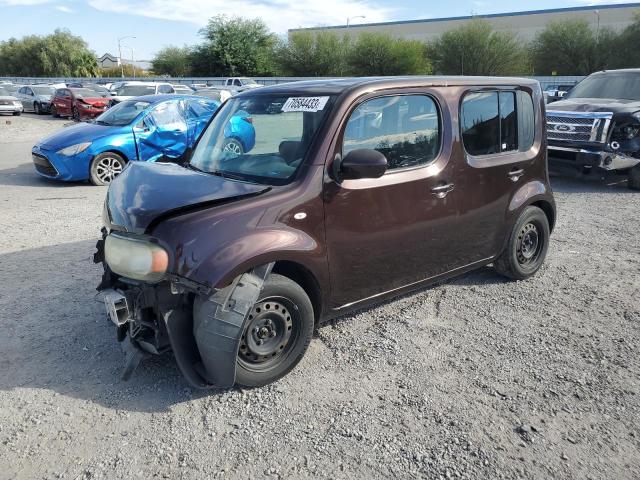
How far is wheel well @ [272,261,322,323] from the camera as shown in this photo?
11.5 ft

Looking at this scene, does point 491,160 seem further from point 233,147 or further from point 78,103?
point 78,103

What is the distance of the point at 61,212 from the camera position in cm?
795

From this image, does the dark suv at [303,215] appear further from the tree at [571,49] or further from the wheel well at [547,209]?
the tree at [571,49]

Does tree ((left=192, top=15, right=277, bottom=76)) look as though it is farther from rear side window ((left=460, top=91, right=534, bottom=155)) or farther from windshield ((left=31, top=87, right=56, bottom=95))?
rear side window ((left=460, top=91, right=534, bottom=155))

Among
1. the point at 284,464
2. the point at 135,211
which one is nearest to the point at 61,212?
the point at 135,211

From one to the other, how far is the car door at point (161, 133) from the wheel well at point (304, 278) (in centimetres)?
730

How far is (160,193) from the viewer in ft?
10.9

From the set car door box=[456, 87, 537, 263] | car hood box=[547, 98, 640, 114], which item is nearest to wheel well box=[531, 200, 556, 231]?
car door box=[456, 87, 537, 263]

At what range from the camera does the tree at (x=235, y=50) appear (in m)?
61.8

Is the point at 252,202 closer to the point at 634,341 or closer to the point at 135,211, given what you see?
the point at 135,211

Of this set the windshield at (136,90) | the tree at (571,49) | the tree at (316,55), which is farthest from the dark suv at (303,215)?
the tree at (316,55)

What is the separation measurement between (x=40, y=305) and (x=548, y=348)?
4.15 m

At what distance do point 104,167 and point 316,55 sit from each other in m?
51.4

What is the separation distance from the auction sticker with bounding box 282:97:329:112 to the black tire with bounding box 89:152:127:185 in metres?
6.79
